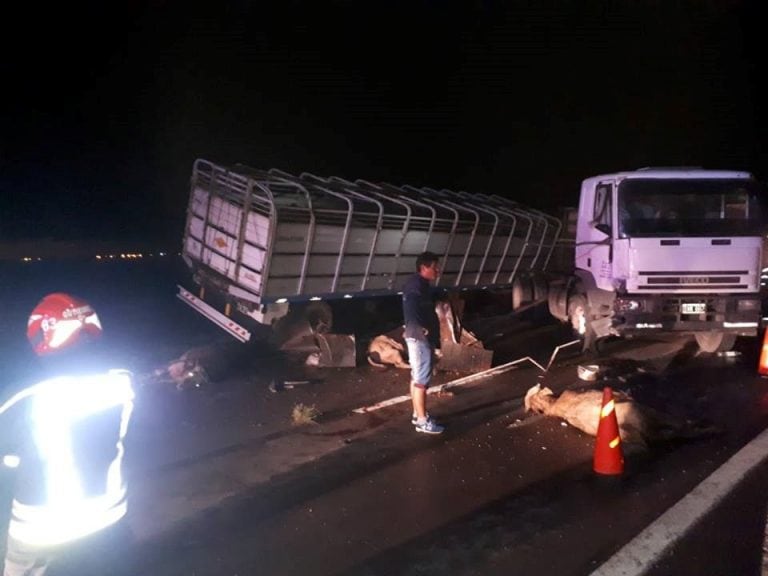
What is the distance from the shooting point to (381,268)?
1114cm

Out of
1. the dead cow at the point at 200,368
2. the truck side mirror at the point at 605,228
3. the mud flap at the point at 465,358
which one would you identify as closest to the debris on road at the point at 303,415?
the dead cow at the point at 200,368

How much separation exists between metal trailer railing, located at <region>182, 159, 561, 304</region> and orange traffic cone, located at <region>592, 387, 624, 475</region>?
16.4 ft

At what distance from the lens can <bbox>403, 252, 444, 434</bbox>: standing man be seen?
6977mm

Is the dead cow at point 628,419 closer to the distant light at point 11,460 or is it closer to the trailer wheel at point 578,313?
the trailer wheel at point 578,313

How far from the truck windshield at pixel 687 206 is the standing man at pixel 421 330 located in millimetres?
4155

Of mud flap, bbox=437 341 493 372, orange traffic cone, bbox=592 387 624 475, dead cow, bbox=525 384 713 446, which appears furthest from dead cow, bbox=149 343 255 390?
orange traffic cone, bbox=592 387 624 475

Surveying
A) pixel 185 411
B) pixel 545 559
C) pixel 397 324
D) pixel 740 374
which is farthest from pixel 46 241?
pixel 545 559

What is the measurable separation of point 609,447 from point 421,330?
203cm

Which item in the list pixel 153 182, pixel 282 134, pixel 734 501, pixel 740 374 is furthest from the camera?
pixel 282 134

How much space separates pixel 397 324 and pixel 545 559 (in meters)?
7.82

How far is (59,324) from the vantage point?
284 centimetres

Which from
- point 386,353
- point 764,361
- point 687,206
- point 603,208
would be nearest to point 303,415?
point 386,353

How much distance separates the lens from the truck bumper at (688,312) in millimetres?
9867

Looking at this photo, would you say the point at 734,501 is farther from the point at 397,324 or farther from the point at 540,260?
the point at 540,260
